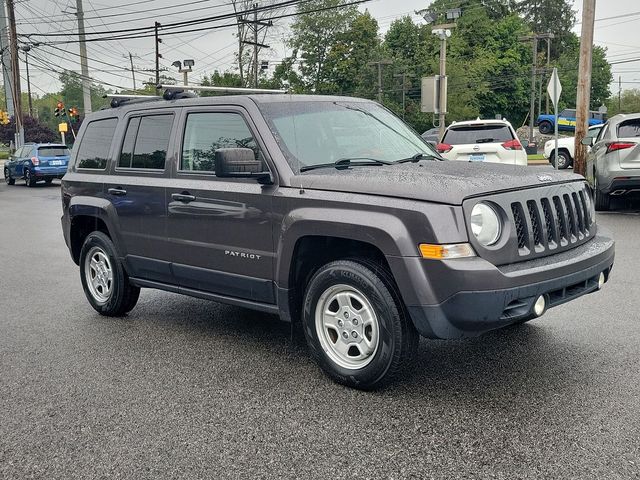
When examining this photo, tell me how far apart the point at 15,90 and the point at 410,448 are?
3899cm

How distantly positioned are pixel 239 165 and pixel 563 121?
4662 cm

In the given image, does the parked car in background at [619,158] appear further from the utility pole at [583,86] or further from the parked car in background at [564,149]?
the parked car in background at [564,149]

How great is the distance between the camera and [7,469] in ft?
11.0

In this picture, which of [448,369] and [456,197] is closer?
[456,197]

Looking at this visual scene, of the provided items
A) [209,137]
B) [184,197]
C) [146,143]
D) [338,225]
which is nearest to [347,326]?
[338,225]

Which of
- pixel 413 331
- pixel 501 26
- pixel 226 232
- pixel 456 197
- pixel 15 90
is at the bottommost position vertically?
pixel 413 331

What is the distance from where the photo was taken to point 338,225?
4145mm

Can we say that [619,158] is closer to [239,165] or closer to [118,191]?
[118,191]

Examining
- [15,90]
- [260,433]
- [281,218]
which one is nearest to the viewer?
[260,433]

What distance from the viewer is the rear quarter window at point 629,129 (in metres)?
11.8

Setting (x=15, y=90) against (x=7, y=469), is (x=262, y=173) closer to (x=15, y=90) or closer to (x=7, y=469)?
(x=7, y=469)

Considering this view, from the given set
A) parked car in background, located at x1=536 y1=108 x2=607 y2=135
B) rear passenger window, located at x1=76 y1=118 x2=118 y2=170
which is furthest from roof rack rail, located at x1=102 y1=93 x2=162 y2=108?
parked car in background, located at x1=536 y1=108 x2=607 y2=135

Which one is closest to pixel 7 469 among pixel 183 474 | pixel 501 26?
pixel 183 474

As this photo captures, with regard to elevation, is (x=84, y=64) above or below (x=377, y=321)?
above
